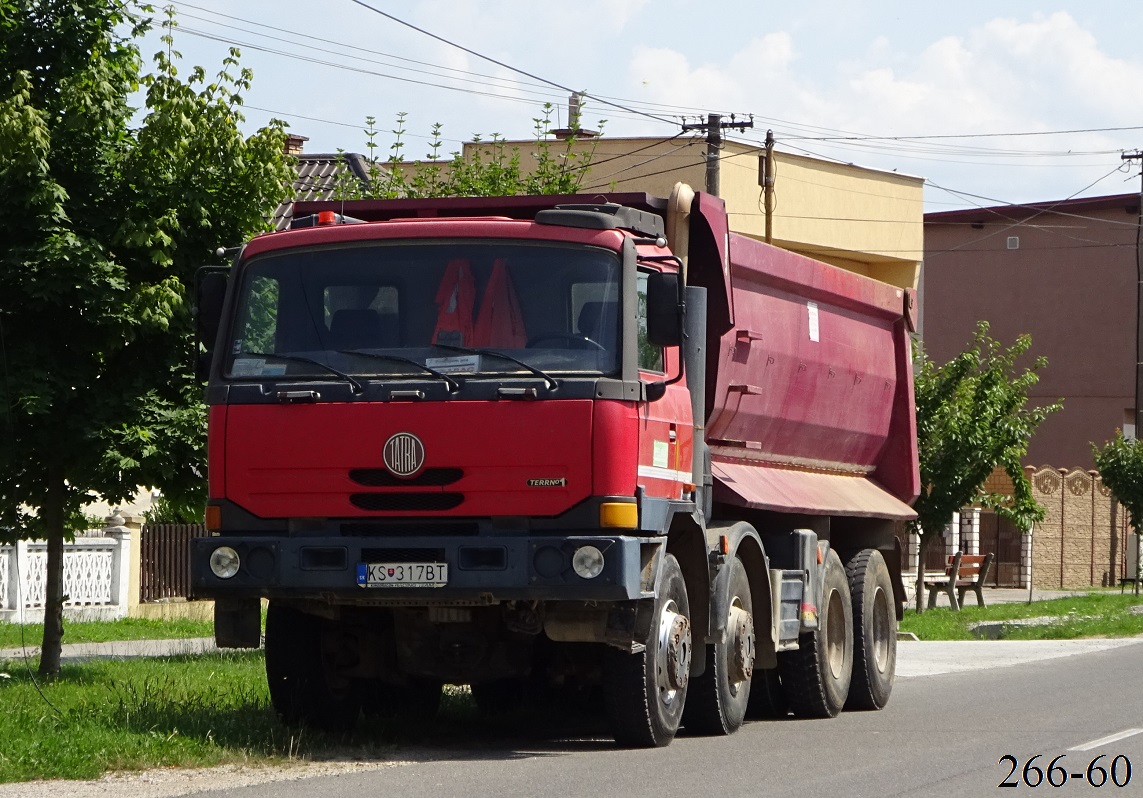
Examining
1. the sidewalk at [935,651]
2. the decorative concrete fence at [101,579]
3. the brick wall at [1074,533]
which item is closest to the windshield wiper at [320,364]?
the sidewalk at [935,651]

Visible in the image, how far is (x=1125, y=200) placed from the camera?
53812 mm

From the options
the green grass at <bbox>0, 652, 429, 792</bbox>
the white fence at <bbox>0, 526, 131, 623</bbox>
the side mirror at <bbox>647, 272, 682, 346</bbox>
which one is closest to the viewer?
the green grass at <bbox>0, 652, 429, 792</bbox>

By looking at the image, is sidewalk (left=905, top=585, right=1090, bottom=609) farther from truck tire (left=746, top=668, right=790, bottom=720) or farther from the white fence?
truck tire (left=746, top=668, right=790, bottom=720)

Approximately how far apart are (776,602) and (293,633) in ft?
10.6

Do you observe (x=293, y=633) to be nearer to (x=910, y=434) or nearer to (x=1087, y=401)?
(x=910, y=434)

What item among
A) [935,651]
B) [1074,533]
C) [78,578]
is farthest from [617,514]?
[1074,533]

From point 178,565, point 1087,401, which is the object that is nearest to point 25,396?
point 178,565

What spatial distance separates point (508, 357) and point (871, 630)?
5.53 m

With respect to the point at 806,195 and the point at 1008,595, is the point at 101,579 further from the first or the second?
the point at 806,195

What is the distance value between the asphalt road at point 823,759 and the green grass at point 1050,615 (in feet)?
31.9

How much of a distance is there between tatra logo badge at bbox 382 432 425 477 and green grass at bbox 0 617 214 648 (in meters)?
10.6

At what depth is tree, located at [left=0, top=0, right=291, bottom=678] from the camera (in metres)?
13.2

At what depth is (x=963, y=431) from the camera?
2700 cm

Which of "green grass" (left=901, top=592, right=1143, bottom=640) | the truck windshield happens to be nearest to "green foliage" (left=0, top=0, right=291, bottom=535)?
the truck windshield
